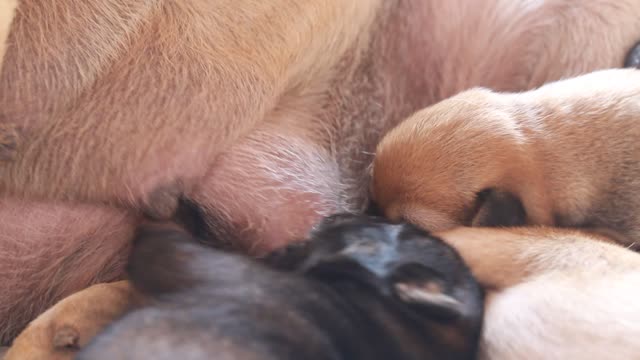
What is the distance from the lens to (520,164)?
140 cm

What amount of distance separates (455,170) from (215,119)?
1.18ft

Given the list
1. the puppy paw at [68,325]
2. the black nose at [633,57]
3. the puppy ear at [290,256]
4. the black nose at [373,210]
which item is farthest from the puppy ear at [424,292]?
the black nose at [633,57]

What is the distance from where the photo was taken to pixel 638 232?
1.42 m

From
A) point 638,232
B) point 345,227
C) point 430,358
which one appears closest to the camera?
point 430,358

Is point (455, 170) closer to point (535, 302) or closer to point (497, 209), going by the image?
point (497, 209)

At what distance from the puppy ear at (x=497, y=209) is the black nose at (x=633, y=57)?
349mm

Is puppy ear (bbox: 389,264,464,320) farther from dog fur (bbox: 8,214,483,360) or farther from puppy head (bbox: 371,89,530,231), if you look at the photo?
puppy head (bbox: 371,89,530,231)

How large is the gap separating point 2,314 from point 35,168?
207 millimetres

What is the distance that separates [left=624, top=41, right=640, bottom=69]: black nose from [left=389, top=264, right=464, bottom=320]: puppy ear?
0.59 m

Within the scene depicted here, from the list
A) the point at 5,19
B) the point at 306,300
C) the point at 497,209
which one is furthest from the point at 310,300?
the point at 5,19

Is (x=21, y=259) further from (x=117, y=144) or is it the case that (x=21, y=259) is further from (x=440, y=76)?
(x=440, y=76)

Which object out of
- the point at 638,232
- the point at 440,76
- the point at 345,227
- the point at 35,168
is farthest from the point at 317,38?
the point at 638,232

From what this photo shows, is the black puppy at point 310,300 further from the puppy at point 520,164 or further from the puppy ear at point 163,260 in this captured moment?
the puppy at point 520,164

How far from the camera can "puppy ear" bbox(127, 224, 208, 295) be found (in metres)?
1.17
